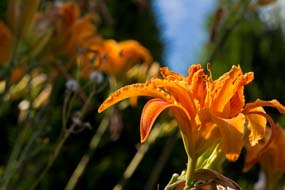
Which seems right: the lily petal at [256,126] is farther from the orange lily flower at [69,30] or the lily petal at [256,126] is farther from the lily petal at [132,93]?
the orange lily flower at [69,30]

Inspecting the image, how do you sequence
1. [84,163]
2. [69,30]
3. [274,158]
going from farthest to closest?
[69,30] → [84,163] → [274,158]

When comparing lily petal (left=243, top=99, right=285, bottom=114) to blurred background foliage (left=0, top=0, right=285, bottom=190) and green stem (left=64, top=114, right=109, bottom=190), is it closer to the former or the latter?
blurred background foliage (left=0, top=0, right=285, bottom=190)

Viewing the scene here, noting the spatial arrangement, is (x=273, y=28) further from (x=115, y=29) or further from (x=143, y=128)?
(x=143, y=128)

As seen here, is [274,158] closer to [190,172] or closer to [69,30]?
[190,172]

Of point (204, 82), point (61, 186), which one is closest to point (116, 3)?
point (61, 186)

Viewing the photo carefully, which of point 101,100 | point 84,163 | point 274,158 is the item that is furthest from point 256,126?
point 101,100

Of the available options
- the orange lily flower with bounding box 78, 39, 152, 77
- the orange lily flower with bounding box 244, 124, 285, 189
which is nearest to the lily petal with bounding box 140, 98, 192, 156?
the orange lily flower with bounding box 244, 124, 285, 189
